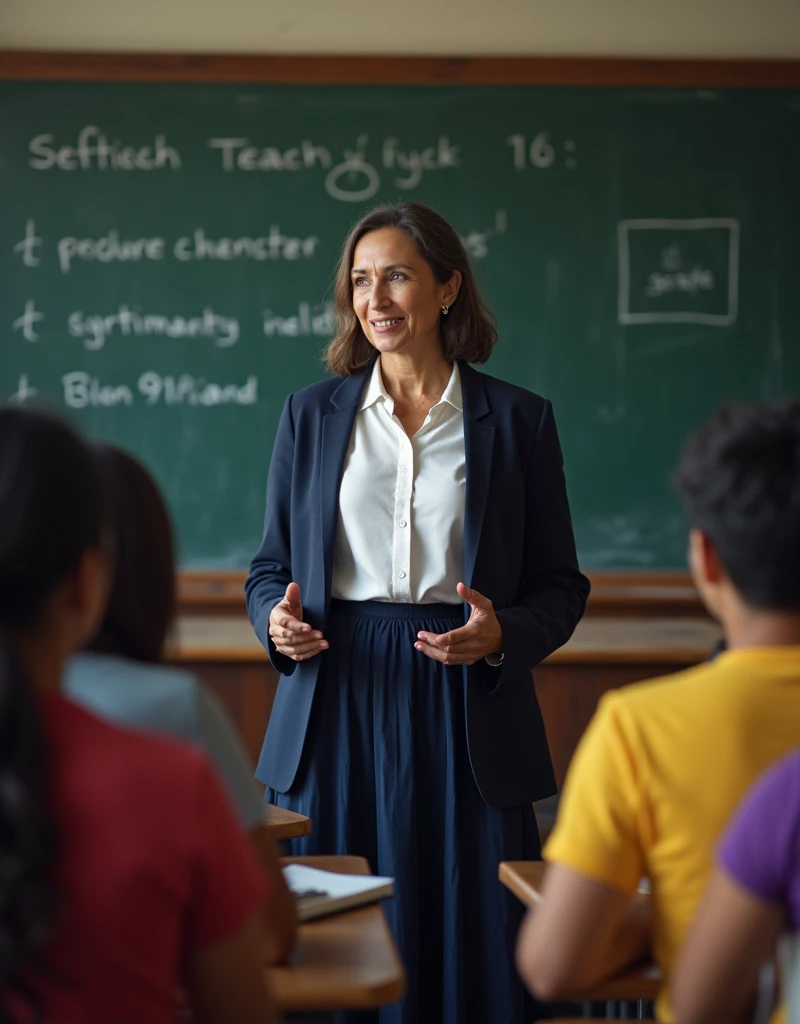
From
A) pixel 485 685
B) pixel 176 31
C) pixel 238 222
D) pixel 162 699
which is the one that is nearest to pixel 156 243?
Result: pixel 238 222

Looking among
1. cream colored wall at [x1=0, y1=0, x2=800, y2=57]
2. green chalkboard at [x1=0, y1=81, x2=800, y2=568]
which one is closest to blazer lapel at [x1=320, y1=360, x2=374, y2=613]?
green chalkboard at [x1=0, y1=81, x2=800, y2=568]

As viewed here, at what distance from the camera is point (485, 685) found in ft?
6.86

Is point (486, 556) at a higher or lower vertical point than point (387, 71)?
lower

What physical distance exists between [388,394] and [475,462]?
248 mm

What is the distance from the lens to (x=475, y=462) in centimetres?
213

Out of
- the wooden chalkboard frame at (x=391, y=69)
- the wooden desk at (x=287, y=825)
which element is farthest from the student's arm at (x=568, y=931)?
the wooden chalkboard frame at (x=391, y=69)

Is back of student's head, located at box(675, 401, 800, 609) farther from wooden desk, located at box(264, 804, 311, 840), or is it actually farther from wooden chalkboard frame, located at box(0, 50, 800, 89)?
wooden chalkboard frame, located at box(0, 50, 800, 89)

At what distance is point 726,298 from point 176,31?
6.41ft

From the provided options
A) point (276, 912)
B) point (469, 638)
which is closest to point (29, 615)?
point (276, 912)

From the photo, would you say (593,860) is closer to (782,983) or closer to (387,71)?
(782,983)

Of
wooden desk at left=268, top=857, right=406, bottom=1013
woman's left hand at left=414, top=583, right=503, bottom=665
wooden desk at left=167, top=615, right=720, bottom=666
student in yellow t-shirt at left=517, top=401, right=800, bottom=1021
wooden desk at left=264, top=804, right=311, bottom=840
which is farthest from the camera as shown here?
wooden desk at left=167, top=615, right=720, bottom=666

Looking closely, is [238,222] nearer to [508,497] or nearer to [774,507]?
[508,497]

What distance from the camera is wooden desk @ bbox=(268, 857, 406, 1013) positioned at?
3.81 feet

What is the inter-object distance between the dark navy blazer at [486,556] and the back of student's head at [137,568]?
87 cm
